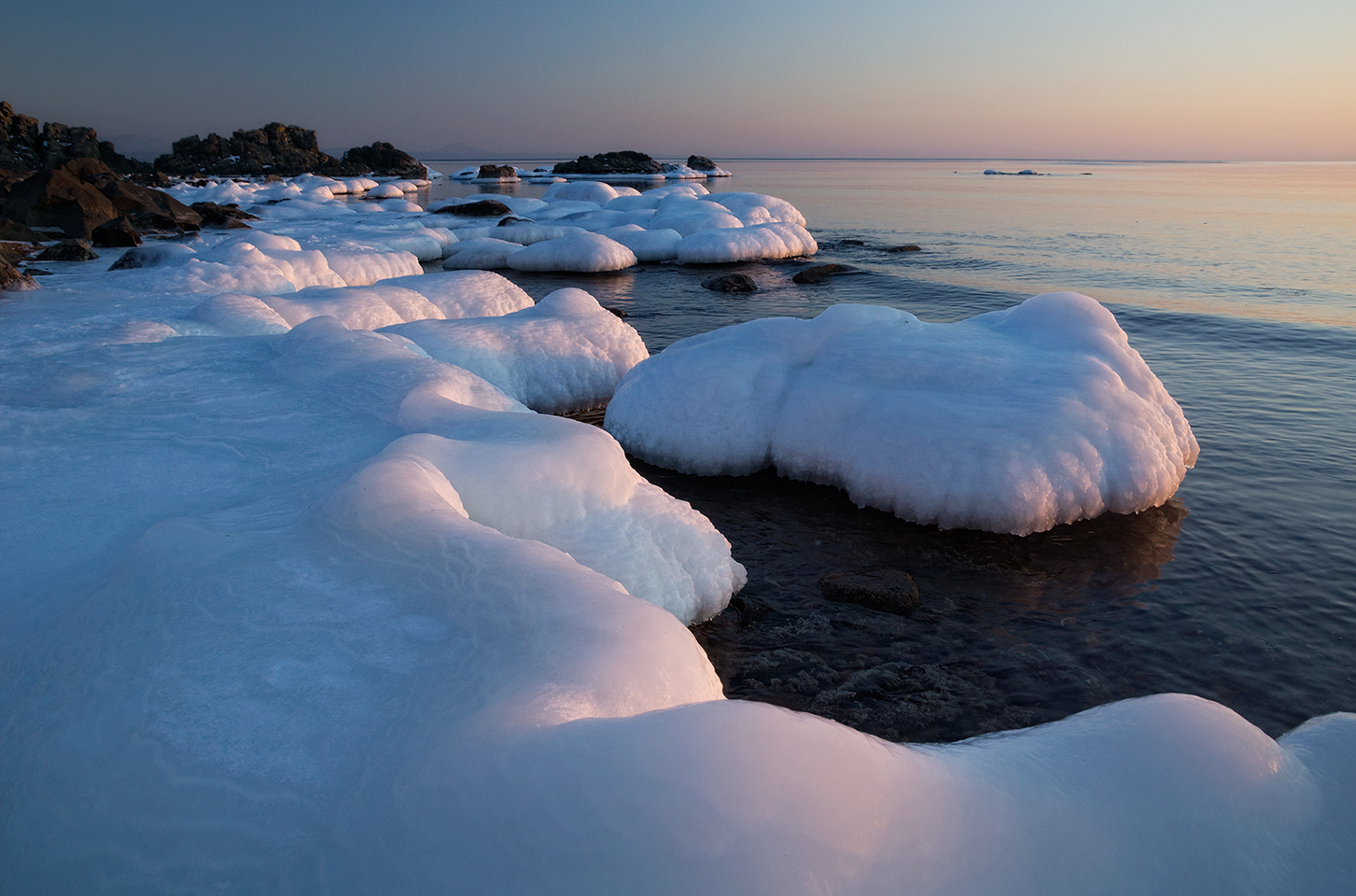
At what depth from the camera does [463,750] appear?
1.95 m

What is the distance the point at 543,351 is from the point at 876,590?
5.13 meters

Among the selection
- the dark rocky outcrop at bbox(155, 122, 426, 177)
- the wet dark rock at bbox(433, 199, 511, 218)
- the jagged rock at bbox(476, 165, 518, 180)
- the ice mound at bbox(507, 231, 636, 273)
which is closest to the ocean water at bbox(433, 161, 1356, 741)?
the ice mound at bbox(507, 231, 636, 273)

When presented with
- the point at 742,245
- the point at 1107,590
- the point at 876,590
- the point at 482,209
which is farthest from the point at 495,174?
the point at 1107,590

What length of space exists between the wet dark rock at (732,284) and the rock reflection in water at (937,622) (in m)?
12.1

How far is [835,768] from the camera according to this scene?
1.93 metres

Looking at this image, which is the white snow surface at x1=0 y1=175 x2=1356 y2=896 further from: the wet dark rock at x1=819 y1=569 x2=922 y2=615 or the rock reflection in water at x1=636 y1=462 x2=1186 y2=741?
the wet dark rock at x1=819 y1=569 x2=922 y2=615

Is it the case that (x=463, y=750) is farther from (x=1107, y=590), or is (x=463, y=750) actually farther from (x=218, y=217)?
(x=218, y=217)

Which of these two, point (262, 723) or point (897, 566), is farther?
point (897, 566)

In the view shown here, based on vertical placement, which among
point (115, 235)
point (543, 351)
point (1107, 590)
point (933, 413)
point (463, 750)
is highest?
point (463, 750)

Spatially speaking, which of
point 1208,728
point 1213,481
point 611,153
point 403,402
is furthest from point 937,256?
point 611,153

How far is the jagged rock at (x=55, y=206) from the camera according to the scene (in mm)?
20250

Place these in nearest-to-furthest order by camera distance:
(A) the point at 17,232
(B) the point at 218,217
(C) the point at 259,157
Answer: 1. (A) the point at 17,232
2. (B) the point at 218,217
3. (C) the point at 259,157

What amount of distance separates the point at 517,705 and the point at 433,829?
385mm

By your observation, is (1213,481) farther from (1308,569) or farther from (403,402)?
(403,402)
